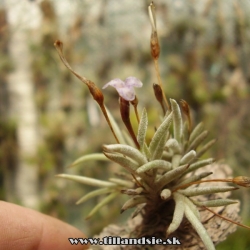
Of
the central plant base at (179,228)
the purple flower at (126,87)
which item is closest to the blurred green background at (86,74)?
the central plant base at (179,228)

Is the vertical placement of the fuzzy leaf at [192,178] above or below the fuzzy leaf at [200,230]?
above

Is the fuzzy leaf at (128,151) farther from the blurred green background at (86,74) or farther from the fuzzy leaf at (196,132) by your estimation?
the blurred green background at (86,74)

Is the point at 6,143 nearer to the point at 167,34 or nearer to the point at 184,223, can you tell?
the point at 167,34

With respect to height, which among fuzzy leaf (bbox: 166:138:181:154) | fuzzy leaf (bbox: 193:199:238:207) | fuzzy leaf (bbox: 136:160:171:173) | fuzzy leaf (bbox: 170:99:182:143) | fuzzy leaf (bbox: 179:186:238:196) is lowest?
fuzzy leaf (bbox: 193:199:238:207)

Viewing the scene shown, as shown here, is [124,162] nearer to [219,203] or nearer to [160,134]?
[160,134]

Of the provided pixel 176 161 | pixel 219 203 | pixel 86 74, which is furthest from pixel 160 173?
pixel 86 74

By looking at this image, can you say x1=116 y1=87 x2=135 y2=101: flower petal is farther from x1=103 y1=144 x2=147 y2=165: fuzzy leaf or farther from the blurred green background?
the blurred green background

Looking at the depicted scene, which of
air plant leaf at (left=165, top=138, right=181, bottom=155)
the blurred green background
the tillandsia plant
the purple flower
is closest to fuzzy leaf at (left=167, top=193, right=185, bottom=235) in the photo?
the tillandsia plant

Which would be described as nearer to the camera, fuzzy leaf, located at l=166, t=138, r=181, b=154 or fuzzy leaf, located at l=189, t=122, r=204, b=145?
fuzzy leaf, located at l=166, t=138, r=181, b=154
